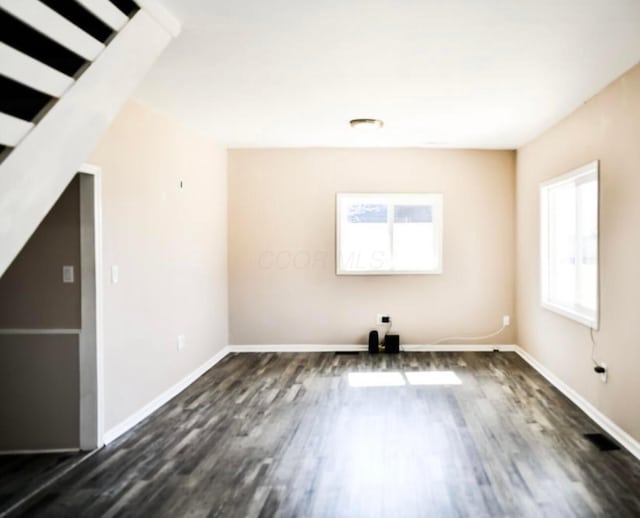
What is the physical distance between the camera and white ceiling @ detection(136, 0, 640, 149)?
216 centimetres

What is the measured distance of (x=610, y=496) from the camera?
2.36 m

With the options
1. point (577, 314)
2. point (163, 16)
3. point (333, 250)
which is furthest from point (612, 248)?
point (163, 16)

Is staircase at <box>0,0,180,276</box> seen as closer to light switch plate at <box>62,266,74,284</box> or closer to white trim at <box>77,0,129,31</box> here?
white trim at <box>77,0,129,31</box>

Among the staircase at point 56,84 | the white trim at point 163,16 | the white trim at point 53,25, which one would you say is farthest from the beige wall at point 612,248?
the white trim at point 53,25

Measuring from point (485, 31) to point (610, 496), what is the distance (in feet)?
8.24

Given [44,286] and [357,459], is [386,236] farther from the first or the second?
[44,286]

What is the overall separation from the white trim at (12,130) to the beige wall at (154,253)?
57.5 inches

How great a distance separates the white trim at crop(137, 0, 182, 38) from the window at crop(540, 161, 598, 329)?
3019 mm

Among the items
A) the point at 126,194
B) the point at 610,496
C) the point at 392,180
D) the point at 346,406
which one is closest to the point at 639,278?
the point at 610,496

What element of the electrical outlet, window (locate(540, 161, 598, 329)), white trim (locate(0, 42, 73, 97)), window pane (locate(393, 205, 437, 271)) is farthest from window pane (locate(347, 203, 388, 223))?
white trim (locate(0, 42, 73, 97))

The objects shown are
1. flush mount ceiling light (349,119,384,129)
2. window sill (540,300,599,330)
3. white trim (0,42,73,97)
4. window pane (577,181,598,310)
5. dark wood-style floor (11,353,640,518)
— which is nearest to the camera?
white trim (0,42,73,97)

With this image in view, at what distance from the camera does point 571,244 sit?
411 cm

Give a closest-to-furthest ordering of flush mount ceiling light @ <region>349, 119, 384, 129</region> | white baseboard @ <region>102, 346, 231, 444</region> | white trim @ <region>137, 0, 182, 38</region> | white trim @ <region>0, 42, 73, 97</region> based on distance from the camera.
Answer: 1. white trim @ <region>0, 42, 73, 97</region>
2. white trim @ <region>137, 0, 182, 38</region>
3. white baseboard @ <region>102, 346, 231, 444</region>
4. flush mount ceiling light @ <region>349, 119, 384, 129</region>

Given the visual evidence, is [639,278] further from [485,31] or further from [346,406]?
[346,406]
